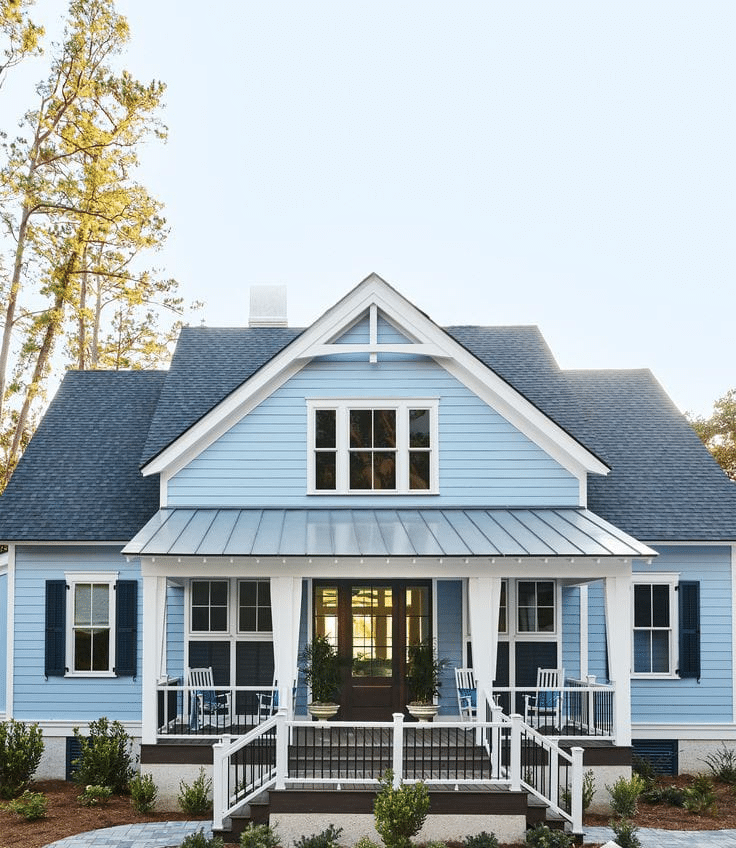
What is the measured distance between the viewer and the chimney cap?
2125cm

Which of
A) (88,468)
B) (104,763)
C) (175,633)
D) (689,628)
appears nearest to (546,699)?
(689,628)

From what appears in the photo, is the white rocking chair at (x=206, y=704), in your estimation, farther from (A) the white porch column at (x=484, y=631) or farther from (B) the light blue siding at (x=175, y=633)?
(A) the white porch column at (x=484, y=631)

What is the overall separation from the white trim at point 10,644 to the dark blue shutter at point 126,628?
1762 millimetres

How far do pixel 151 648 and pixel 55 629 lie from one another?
358 centimetres

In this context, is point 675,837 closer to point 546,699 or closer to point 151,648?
point 546,699

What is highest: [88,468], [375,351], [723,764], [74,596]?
[375,351]

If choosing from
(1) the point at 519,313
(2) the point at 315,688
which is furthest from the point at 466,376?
(1) the point at 519,313

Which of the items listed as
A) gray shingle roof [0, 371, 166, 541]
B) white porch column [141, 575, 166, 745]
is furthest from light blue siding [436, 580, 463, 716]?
gray shingle roof [0, 371, 166, 541]

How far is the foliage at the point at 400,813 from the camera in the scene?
10625 millimetres

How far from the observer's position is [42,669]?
1609 cm

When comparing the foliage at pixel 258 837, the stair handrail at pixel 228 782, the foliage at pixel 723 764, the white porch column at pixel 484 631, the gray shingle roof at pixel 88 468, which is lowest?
the foliage at pixel 723 764

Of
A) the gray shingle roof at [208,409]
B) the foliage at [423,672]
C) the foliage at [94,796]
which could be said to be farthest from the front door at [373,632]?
the foliage at [94,796]

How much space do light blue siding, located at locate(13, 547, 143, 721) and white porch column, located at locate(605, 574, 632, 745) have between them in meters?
7.72

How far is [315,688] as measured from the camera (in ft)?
48.1
